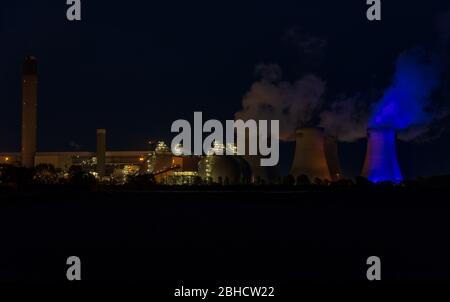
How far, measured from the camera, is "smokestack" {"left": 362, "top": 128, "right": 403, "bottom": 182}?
6028 centimetres

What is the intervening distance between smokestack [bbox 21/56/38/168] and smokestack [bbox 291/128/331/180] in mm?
41937

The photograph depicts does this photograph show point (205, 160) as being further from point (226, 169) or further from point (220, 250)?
point (220, 250)

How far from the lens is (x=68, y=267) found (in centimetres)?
1673

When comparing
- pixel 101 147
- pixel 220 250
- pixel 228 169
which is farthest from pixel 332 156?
pixel 220 250

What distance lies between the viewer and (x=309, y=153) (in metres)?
66.9

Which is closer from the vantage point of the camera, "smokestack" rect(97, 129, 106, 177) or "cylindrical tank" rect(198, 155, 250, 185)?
"cylindrical tank" rect(198, 155, 250, 185)

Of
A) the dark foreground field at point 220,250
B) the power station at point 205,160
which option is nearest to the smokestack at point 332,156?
the power station at point 205,160

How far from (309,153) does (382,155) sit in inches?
317

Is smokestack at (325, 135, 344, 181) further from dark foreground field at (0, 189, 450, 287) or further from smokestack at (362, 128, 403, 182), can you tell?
dark foreground field at (0, 189, 450, 287)

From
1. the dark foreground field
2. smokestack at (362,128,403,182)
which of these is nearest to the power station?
smokestack at (362,128,403,182)

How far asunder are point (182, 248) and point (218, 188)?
6149cm

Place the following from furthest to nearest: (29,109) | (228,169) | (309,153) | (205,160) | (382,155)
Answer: (29,109), (205,160), (228,169), (309,153), (382,155)
